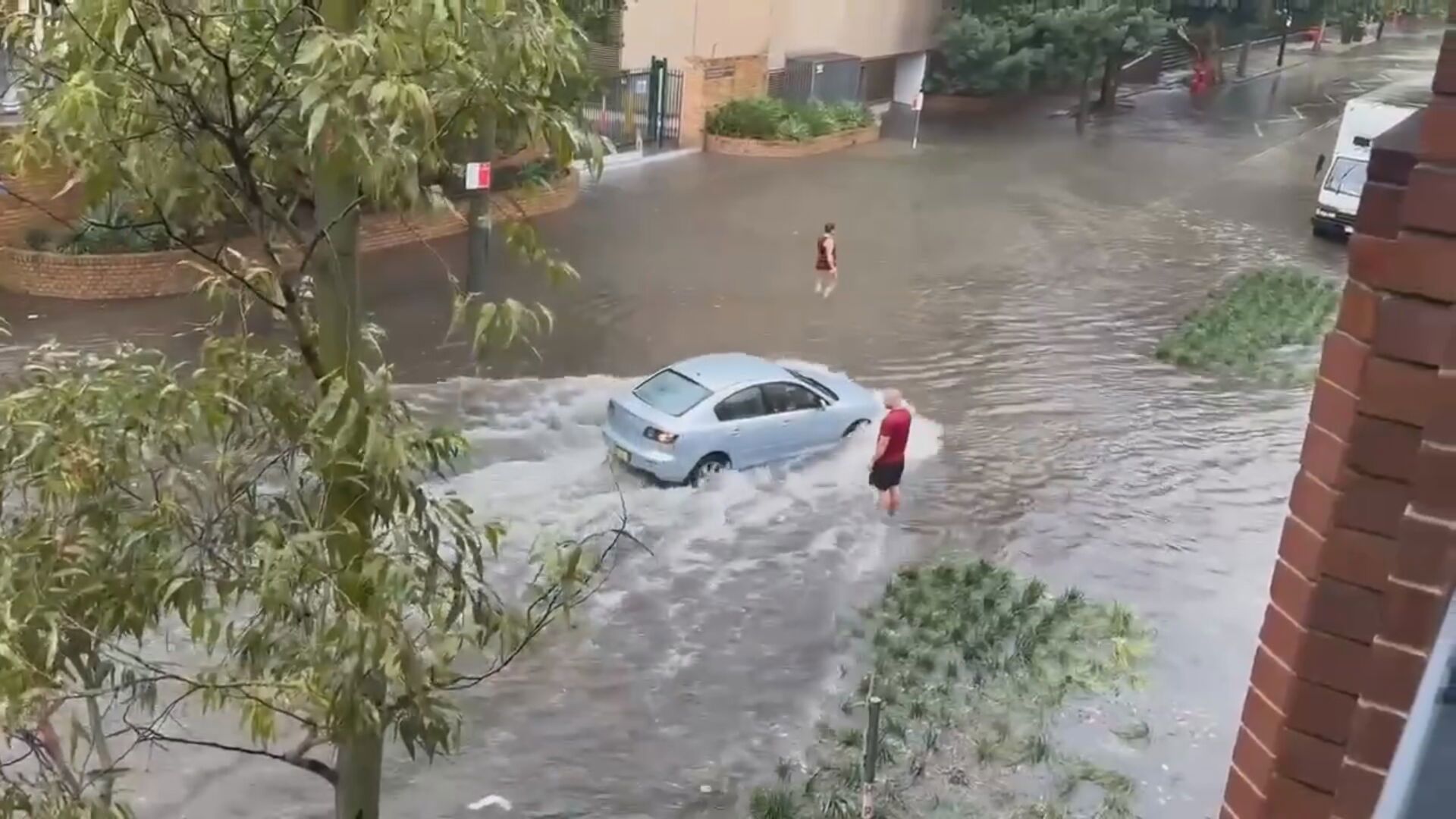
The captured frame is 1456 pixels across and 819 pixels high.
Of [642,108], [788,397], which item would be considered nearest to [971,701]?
[788,397]

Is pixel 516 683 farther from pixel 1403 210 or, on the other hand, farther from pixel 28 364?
pixel 1403 210

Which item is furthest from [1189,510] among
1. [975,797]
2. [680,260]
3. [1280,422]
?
[680,260]

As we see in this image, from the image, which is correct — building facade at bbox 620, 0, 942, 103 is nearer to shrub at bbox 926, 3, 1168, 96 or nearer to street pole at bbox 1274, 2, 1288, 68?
shrub at bbox 926, 3, 1168, 96

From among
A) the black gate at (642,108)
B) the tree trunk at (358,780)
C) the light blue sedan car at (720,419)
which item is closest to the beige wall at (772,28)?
the black gate at (642,108)

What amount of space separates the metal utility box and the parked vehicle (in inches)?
499

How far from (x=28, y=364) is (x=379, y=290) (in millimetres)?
13779

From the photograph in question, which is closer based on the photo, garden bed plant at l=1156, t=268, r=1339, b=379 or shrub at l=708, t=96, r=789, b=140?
garden bed plant at l=1156, t=268, r=1339, b=379

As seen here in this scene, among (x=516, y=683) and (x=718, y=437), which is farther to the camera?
(x=718, y=437)

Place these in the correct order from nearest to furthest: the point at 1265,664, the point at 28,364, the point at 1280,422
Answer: the point at 1265,664, the point at 28,364, the point at 1280,422

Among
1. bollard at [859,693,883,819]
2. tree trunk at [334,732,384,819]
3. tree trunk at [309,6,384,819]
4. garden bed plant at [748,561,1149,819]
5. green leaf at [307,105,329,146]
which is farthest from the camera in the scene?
garden bed plant at [748,561,1149,819]

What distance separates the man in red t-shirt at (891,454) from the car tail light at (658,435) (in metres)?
1.91

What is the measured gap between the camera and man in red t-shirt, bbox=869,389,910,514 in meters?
12.3

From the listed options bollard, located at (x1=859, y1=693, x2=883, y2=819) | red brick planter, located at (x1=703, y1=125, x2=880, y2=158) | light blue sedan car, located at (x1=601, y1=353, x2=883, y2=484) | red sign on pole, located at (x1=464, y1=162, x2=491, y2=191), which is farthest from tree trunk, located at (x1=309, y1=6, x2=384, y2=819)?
red brick planter, located at (x1=703, y1=125, x2=880, y2=158)

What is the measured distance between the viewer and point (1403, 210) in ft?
8.94
